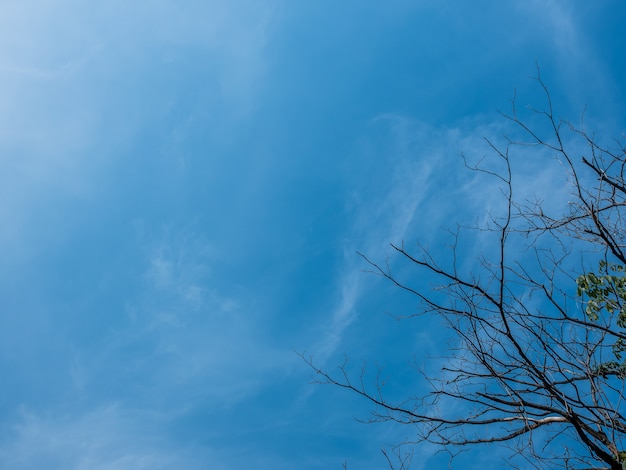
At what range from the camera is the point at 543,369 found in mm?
4512


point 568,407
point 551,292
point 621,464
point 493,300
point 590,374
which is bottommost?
point 621,464

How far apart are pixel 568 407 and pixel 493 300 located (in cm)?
94

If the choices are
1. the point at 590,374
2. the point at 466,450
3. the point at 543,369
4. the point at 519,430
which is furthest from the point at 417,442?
the point at 590,374

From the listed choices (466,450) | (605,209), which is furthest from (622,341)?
(466,450)

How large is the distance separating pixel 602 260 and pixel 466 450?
2295mm

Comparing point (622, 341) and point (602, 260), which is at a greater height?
point (602, 260)

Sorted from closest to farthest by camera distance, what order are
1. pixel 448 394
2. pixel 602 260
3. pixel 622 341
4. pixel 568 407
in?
pixel 568 407, pixel 448 394, pixel 602 260, pixel 622 341

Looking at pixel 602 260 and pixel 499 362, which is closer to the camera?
pixel 499 362

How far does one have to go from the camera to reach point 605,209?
191 inches

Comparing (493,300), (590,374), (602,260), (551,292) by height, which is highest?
(602,260)

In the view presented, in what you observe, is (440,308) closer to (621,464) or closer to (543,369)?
(543,369)

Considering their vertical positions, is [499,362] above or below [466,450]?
above

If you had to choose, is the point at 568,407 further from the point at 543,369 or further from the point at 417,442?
the point at 417,442

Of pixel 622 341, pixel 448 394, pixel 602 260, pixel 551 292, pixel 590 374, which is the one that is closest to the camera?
pixel 590 374
